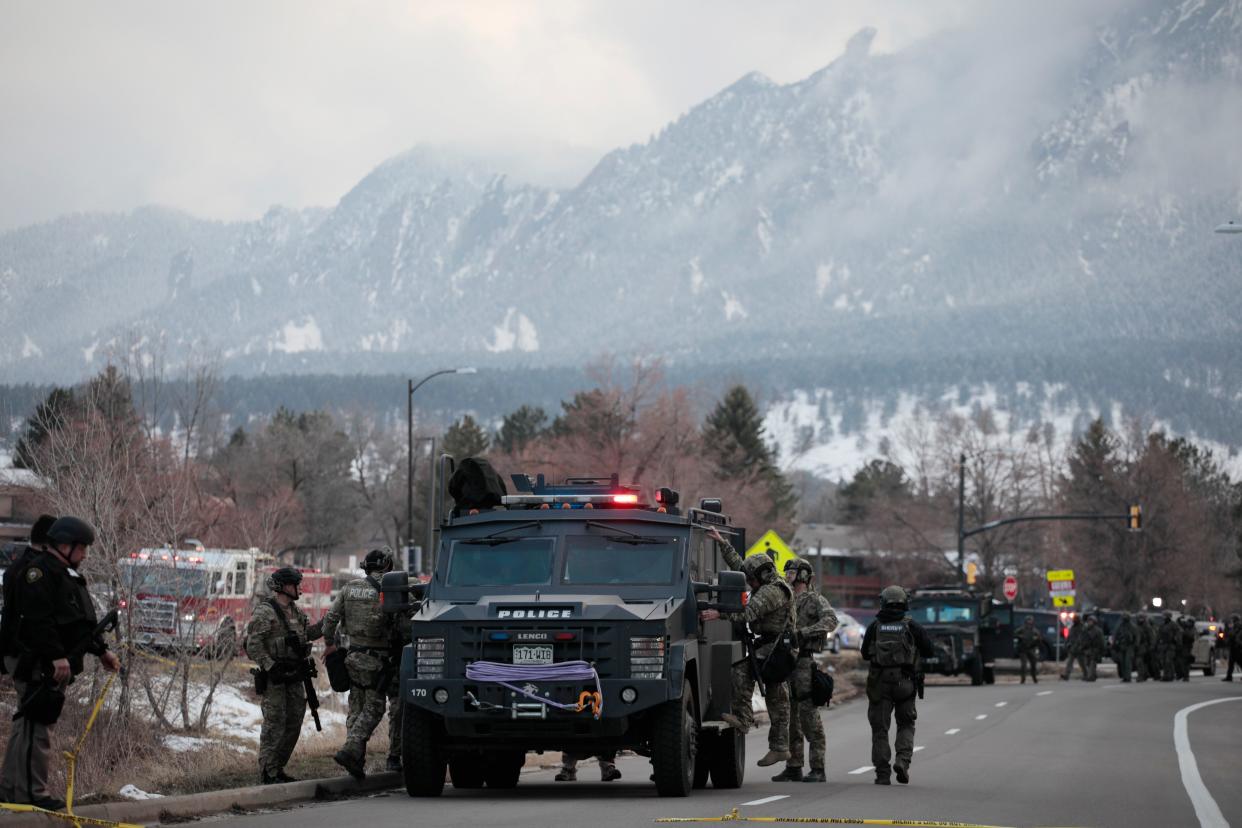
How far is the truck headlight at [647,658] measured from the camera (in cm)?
1480

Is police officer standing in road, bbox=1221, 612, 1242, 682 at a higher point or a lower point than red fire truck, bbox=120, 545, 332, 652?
lower

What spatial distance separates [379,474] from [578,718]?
116 m

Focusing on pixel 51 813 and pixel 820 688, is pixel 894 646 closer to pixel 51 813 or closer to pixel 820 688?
pixel 820 688

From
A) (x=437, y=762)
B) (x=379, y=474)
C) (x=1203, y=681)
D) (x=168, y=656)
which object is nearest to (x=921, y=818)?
(x=437, y=762)

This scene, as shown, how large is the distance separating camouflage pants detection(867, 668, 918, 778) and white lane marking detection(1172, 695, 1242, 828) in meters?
2.75

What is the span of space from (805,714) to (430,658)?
4747 millimetres

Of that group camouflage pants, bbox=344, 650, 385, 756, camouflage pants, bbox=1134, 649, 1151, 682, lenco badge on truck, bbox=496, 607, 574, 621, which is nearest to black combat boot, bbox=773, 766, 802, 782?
camouflage pants, bbox=344, 650, 385, 756

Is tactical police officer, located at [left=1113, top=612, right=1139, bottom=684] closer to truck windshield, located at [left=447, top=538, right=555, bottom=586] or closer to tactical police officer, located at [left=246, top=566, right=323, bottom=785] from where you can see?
truck windshield, located at [left=447, top=538, right=555, bottom=586]

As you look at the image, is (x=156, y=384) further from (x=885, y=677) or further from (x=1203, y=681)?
(x=1203, y=681)

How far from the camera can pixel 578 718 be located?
1471 centimetres

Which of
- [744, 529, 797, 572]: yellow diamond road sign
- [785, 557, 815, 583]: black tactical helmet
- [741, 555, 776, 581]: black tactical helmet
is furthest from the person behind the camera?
[744, 529, 797, 572]: yellow diamond road sign

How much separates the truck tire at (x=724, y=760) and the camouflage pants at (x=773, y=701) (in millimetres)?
262

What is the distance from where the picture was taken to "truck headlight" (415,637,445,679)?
15008 millimetres

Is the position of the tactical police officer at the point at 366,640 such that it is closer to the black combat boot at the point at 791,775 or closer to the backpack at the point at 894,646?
the black combat boot at the point at 791,775
